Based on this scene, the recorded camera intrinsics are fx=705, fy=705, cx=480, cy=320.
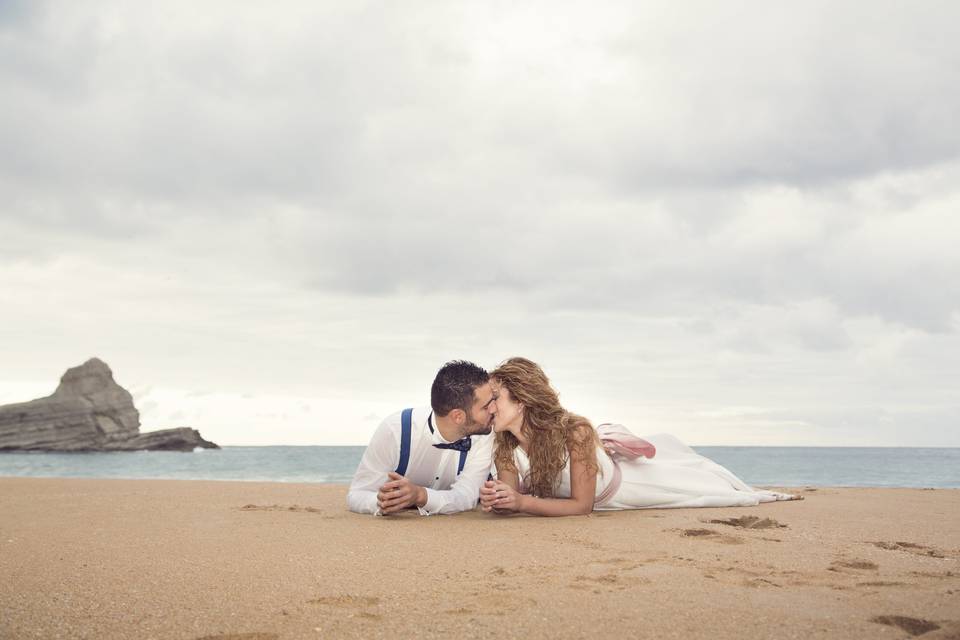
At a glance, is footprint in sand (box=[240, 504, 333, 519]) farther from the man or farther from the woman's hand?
the woman's hand

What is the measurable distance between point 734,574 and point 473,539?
166cm

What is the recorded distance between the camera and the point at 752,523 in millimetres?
5027

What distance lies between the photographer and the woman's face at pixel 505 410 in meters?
5.43

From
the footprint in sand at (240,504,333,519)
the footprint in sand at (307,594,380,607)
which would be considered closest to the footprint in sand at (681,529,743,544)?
the footprint in sand at (307,594,380,607)

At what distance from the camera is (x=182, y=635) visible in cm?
233

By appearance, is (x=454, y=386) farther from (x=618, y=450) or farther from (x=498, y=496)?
(x=618, y=450)

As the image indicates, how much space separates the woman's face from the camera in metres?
5.43

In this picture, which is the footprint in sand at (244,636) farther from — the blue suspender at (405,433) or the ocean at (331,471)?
the ocean at (331,471)

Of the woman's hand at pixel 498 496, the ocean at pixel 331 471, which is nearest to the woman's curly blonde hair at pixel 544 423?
the woman's hand at pixel 498 496

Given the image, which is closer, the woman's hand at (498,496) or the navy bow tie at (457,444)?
the woman's hand at (498,496)

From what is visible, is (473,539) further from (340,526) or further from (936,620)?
(936,620)

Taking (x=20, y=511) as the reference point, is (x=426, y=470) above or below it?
above

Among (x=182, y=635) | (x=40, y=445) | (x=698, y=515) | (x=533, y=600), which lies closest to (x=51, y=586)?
(x=182, y=635)

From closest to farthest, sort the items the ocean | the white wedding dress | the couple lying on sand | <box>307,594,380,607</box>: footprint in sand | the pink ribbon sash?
<box>307,594,380,607</box>: footprint in sand
the couple lying on sand
the white wedding dress
the pink ribbon sash
the ocean
